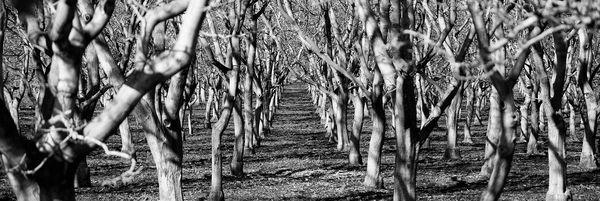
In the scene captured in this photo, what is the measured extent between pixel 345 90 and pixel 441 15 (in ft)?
27.6

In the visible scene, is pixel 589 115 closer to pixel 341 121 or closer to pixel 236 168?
pixel 341 121

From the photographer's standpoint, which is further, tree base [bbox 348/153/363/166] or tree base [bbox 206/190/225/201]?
tree base [bbox 348/153/363/166]

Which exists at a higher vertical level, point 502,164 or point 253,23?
point 253,23

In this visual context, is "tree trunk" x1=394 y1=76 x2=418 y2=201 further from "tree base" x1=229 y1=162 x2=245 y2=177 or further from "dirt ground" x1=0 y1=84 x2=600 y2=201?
"tree base" x1=229 y1=162 x2=245 y2=177

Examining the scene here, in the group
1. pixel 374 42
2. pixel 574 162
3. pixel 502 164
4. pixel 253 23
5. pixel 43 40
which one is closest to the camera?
pixel 43 40

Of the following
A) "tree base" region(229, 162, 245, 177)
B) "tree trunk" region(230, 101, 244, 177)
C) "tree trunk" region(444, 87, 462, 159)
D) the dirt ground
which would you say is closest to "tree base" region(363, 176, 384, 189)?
the dirt ground

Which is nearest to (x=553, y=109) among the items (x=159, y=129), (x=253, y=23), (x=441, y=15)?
(x=441, y=15)

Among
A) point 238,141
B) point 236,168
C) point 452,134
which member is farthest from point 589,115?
point 236,168

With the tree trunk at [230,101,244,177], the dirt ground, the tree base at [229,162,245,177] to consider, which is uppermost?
the tree trunk at [230,101,244,177]

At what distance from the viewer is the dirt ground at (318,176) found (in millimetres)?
18969

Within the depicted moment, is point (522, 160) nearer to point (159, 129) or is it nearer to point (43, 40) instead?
point (159, 129)

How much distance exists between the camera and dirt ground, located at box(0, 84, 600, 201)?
19.0 metres

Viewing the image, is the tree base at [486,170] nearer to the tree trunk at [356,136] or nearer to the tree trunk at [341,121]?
the tree trunk at [356,136]

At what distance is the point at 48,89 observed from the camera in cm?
794
